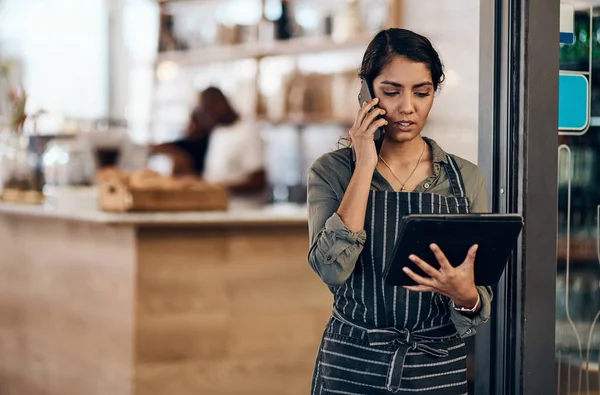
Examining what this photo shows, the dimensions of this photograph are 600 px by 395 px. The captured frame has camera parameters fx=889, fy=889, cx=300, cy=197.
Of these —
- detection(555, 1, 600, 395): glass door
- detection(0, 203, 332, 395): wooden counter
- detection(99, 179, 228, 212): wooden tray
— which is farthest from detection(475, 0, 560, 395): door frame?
detection(99, 179, 228, 212): wooden tray

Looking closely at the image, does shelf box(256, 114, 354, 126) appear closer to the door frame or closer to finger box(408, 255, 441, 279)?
the door frame

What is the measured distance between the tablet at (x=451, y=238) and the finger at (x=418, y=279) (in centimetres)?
1

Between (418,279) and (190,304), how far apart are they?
214 cm

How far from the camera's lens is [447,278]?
5.01ft

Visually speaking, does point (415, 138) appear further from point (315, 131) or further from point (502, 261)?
point (315, 131)

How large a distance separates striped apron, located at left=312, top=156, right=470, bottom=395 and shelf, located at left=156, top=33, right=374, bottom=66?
3.47 metres

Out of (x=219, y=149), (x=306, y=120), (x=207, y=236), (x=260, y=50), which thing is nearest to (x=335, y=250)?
(x=207, y=236)

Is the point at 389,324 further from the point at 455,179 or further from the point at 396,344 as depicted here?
the point at 455,179

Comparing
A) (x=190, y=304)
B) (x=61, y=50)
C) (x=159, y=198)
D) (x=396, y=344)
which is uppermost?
(x=61, y=50)

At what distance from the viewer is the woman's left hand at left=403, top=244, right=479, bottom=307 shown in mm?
1515

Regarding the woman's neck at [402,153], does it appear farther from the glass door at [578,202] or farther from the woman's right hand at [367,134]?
the glass door at [578,202]

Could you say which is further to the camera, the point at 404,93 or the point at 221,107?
the point at 221,107

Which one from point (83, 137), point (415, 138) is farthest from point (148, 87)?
point (415, 138)

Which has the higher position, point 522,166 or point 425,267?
point 522,166
